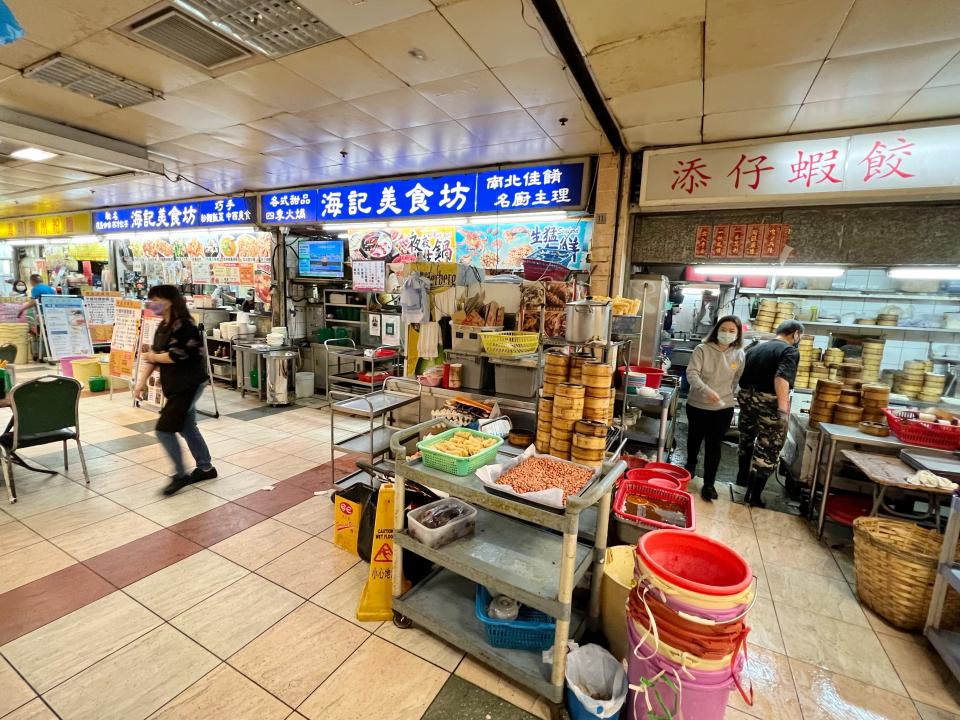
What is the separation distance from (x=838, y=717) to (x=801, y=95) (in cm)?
388

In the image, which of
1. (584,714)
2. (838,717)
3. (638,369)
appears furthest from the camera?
(638,369)

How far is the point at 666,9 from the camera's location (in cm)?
233

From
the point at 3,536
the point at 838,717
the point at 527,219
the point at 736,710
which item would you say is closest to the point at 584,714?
the point at 736,710

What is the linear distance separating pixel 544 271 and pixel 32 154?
21.8ft

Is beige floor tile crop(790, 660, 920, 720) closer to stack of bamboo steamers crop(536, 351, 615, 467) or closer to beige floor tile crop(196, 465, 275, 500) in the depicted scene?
stack of bamboo steamers crop(536, 351, 615, 467)

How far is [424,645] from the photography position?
7.55 feet

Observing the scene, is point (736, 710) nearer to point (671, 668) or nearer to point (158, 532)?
point (671, 668)

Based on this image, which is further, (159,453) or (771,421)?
(159,453)

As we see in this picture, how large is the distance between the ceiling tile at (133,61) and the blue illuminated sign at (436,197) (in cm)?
268

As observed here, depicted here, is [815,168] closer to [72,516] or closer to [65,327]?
[72,516]

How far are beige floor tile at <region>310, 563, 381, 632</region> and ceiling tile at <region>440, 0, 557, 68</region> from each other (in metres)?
3.60

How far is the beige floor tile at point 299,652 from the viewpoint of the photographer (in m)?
2.04

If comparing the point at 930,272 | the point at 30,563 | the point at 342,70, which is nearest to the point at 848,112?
the point at 930,272

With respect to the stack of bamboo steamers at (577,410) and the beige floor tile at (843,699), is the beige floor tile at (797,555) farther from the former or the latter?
the stack of bamboo steamers at (577,410)
